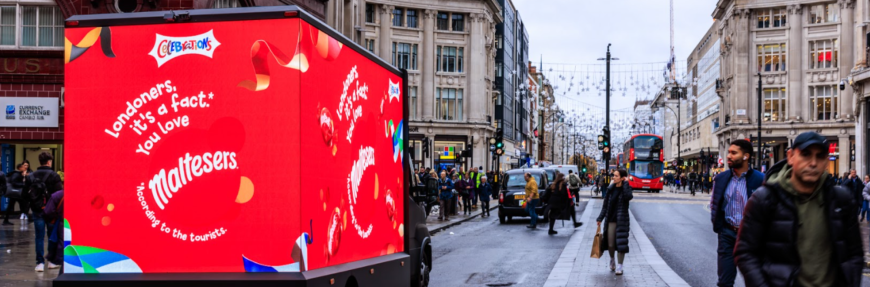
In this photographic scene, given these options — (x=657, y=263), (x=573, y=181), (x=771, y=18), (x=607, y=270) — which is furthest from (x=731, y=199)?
(x=771, y=18)

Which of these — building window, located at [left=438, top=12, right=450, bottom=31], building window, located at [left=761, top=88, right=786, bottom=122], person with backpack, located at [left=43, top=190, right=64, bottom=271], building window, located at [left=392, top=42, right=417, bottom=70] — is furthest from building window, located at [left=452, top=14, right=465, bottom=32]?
person with backpack, located at [left=43, top=190, right=64, bottom=271]

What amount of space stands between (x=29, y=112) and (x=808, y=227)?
23.9m

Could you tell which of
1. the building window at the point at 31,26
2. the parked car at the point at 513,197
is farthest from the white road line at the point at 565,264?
the building window at the point at 31,26

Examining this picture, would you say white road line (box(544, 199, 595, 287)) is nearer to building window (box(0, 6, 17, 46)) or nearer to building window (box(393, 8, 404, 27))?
building window (box(0, 6, 17, 46))

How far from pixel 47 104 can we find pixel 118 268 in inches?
776

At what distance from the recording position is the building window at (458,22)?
2534 inches

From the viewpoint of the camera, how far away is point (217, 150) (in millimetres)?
Answer: 6648

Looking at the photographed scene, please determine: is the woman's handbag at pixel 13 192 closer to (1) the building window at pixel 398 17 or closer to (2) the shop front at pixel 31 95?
(2) the shop front at pixel 31 95

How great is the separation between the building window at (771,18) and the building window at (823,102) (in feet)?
18.8

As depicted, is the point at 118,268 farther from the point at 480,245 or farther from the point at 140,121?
the point at 480,245

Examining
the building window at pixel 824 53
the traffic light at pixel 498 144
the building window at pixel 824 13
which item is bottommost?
the traffic light at pixel 498 144

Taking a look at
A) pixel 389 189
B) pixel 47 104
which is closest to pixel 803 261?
pixel 389 189

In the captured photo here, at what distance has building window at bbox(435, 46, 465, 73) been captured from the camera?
209 feet

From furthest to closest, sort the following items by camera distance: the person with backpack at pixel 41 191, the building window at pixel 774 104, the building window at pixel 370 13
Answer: the building window at pixel 774 104 < the building window at pixel 370 13 < the person with backpack at pixel 41 191
